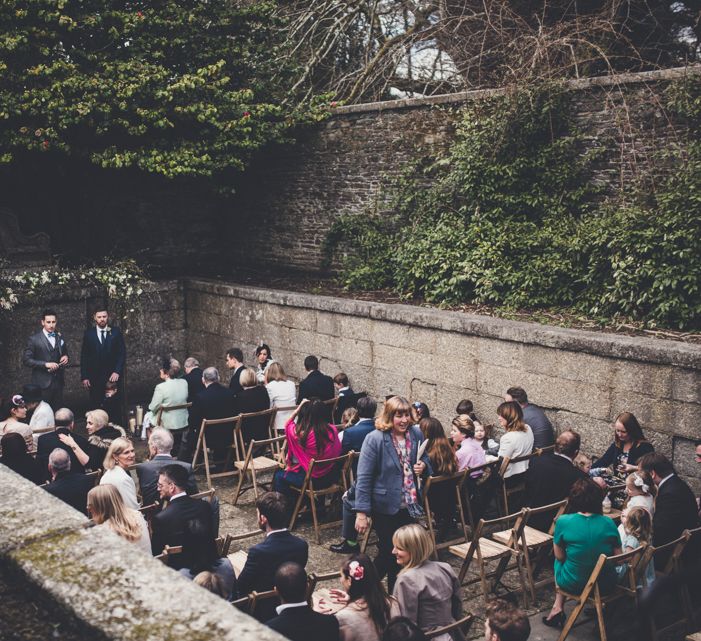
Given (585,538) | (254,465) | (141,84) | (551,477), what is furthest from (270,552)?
(141,84)

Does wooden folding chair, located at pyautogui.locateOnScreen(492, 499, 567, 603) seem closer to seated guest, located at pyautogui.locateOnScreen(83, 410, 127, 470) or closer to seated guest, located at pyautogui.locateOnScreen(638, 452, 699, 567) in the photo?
seated guest, located at pyautogui.locateOnScreen(638, 452, 699, 567)

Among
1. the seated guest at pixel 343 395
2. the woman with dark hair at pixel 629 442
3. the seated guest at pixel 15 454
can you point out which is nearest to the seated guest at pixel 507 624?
the woman with dark hair at pixel 629 442

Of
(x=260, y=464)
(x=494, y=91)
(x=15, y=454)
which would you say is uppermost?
(x=494, y=91)

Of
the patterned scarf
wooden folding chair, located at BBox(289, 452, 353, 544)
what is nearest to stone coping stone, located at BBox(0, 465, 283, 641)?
the patterned scarf

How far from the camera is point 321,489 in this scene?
786 cm

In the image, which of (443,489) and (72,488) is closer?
(72,488)

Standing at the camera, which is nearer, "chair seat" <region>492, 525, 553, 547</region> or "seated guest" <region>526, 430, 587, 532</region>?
"chair seat" <region>492, 525, 553, 547</region>

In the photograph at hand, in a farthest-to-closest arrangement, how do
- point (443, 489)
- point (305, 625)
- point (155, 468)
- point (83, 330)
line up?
point (83, 330) < point (443, 489) < point (155, 468) < point (305, 625)

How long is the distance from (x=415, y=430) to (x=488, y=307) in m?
4.30

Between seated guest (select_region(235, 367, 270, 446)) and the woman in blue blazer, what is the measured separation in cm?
323

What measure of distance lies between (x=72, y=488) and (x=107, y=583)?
13.5ft

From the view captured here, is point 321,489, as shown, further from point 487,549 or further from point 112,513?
point 112,513

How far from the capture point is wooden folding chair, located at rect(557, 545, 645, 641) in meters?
5.39

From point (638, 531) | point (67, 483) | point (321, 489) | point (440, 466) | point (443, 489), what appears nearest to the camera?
point (638, 531)
